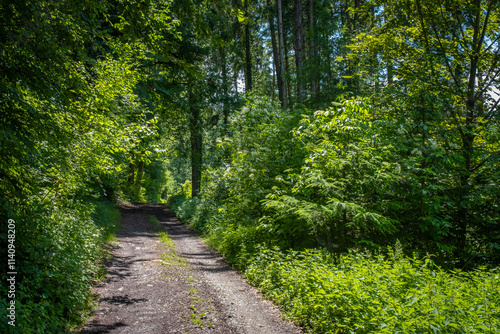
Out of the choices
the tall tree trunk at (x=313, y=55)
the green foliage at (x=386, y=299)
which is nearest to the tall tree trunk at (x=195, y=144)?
the tall tree trunk at (x=313, y=55)

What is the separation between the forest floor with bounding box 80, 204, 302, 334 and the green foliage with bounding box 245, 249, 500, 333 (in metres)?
0.53

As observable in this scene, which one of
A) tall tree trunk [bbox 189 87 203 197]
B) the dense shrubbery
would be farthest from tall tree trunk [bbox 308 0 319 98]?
tall tree trunk [bbox 189 87 203 197]

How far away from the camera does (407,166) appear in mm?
6430

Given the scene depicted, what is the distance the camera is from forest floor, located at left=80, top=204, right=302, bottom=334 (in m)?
4.67

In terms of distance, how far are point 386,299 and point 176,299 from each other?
366 centimetres

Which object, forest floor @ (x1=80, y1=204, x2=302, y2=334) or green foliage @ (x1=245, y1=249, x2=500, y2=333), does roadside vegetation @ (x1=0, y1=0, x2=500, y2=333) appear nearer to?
green foliage @ (x1=245, y1=249, x2=500, y2=333)

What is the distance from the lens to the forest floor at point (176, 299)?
4672mm

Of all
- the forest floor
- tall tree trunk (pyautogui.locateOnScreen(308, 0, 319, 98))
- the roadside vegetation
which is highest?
tall tree trunk (pyautogui.locateOnScreen(308, 0, 319, 98))

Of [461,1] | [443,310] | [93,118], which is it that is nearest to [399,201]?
[443,310]

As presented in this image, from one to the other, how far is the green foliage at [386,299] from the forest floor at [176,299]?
0.53m

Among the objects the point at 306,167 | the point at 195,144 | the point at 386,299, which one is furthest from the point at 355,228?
the point at 195,144

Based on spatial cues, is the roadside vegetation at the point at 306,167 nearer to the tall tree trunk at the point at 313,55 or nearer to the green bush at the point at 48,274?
the green bush at the point at 48,274

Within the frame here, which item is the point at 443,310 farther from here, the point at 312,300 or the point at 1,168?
the point at 1,168

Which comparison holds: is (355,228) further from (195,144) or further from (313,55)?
(195,144)
